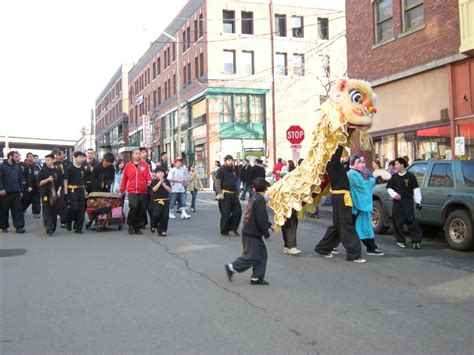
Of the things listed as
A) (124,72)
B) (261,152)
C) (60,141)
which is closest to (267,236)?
(261,152)

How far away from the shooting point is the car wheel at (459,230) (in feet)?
29.5

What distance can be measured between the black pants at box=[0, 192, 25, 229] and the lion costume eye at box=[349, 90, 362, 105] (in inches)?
316

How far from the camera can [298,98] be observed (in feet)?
126

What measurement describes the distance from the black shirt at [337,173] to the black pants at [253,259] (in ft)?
7.44

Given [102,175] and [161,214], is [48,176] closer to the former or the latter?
[102,175]

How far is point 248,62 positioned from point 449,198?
29281 millimetres

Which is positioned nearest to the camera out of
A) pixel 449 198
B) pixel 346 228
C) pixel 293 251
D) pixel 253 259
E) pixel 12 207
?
pixel 253 259

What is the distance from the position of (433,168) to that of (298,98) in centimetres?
2884

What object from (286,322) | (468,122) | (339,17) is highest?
(339,17)

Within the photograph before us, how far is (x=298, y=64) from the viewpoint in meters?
38.6

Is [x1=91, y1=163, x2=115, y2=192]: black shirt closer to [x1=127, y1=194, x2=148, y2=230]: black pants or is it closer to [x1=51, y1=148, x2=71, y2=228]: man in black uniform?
[x1=51, y1=148, x2=71, y2=228]: man in black uniform

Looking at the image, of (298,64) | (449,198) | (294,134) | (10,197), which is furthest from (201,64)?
(449,198)

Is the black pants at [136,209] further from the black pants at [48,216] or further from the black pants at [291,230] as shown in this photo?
the black pants at [291,230]

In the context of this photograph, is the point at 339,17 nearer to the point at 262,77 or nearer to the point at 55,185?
the point at 262,77
